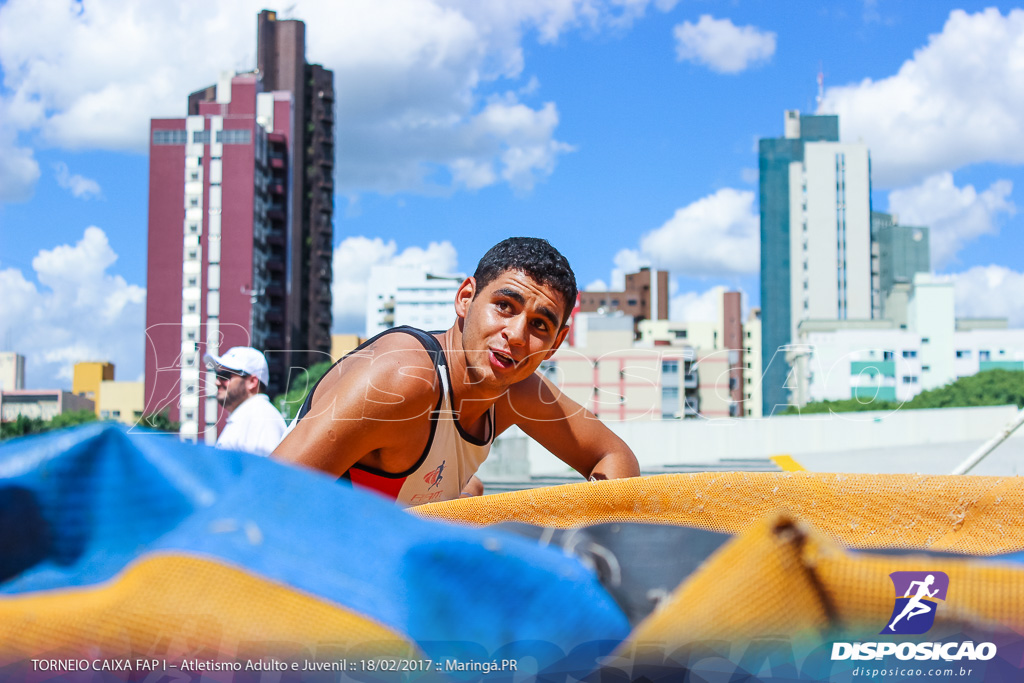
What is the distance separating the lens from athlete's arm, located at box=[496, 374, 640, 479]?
2.58 meters

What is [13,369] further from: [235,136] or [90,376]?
[235,136]

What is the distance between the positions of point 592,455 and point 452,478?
541mm

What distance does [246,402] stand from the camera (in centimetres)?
504

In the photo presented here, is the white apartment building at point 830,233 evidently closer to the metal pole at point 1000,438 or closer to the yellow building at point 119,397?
the yellow building at point 119,397

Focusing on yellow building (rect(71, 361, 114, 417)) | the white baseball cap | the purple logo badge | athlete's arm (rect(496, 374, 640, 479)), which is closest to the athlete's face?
athlete's arm (rect(496, 374, 640, 479))

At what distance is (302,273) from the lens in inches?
2849

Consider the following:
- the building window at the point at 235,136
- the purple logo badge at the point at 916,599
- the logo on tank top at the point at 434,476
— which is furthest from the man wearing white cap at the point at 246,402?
the building window at the point at 235,136

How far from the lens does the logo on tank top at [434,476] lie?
215cm

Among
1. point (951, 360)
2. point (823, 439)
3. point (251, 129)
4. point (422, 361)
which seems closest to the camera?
point (422, 361)

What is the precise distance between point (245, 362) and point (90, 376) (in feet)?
294

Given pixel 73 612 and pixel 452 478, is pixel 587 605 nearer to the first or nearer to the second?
pixel 73 612

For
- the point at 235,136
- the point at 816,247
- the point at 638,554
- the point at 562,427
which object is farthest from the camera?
the point at 816,247

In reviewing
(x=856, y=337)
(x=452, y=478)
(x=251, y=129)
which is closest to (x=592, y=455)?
(x=452, y=478)

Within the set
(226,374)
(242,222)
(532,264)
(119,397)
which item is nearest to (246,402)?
(226,374)
